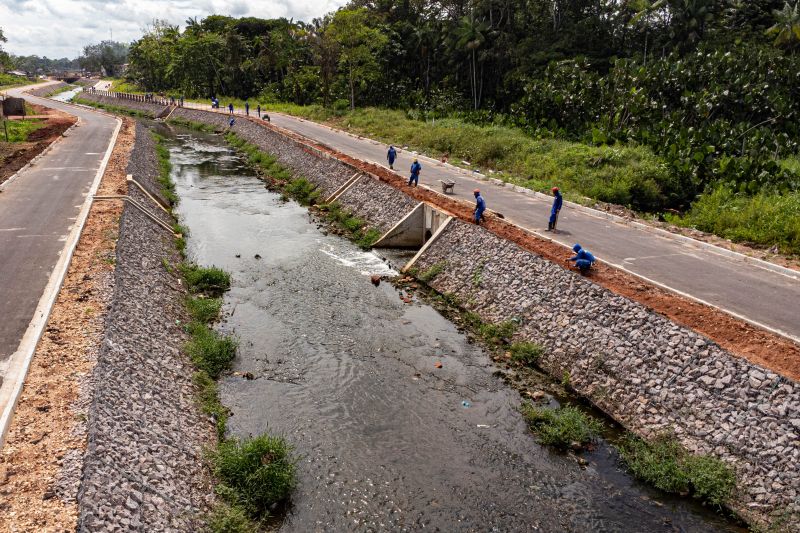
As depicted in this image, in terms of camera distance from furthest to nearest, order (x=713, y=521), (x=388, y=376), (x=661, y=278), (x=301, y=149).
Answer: (x=301, y=149) → (x=661, y=278) → (x=388, y=376) → (x=713, y=521)

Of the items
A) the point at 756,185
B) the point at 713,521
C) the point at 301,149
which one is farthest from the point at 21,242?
the point at 756,185

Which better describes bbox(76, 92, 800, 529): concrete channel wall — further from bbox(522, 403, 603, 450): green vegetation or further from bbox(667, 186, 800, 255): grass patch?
bbox(667, 186, 800, 255): grass patch

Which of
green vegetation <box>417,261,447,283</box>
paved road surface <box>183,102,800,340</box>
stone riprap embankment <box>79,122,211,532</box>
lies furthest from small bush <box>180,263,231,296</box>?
paved road surface <box>183,102,800,340</box>

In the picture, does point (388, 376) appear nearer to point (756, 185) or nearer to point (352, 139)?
point (756, 185)

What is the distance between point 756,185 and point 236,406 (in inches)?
1019

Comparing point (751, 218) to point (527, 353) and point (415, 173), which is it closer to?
point (527, 353)

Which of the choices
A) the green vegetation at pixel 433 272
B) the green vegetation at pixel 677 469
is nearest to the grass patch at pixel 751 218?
the green vegetation at pixel 433 272

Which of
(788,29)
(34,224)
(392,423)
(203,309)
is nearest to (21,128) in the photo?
(34,224)

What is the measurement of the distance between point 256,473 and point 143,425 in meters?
2.63

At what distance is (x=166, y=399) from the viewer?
1273 cm

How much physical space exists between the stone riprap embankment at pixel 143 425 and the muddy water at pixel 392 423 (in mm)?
1667

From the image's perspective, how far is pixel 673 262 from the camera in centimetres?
1905

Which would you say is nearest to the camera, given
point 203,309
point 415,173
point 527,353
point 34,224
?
point 527,353

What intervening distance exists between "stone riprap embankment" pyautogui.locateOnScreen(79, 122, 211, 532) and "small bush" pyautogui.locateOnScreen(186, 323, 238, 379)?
1.32 ft
